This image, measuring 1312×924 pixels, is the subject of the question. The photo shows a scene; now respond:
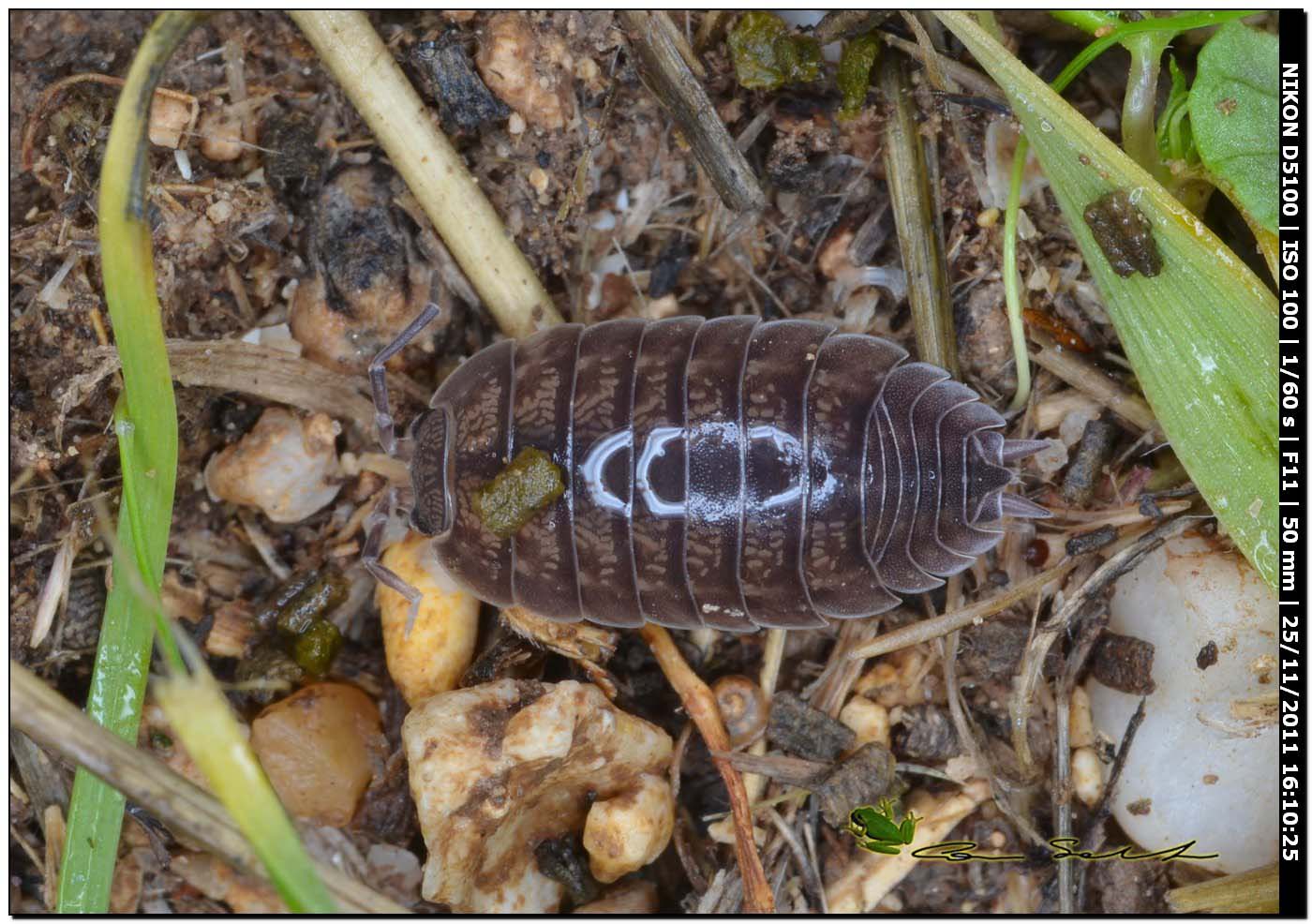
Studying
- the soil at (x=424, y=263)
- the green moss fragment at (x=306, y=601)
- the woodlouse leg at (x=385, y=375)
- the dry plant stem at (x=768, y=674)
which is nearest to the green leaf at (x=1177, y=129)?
the soil at (x=424, y=263)

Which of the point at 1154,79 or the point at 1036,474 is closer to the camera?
the point at 1154,79

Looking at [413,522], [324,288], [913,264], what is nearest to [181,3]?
[324,288]

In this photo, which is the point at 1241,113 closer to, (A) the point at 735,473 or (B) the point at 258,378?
(A) the point at 735,473

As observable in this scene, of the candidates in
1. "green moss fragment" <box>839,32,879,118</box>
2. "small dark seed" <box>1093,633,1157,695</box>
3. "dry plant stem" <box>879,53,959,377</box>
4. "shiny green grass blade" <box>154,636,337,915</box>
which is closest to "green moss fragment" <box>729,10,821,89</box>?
"green moss fragment" <box>839,32,879,118</box>

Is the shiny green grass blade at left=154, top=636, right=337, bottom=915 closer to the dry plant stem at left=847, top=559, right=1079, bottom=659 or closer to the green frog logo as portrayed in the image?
the green frog logo

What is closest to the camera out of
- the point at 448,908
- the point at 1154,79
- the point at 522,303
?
the point at 1154,79

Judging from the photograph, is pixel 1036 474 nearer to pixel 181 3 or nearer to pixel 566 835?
pixel 566 835
